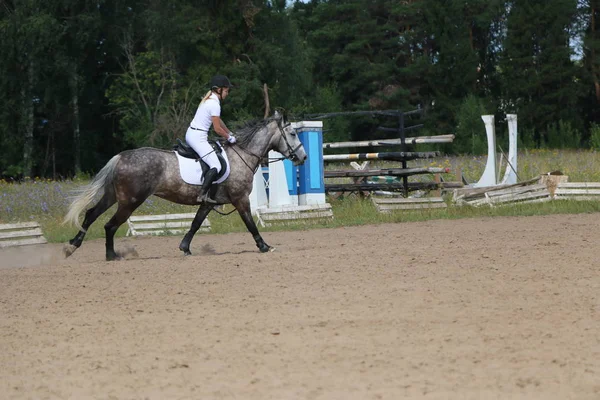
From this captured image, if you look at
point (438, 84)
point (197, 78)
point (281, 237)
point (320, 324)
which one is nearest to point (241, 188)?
point (281, 237)

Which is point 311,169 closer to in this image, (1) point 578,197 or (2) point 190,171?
(1) point 578,197

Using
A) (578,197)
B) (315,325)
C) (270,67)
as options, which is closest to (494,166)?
(578,197)

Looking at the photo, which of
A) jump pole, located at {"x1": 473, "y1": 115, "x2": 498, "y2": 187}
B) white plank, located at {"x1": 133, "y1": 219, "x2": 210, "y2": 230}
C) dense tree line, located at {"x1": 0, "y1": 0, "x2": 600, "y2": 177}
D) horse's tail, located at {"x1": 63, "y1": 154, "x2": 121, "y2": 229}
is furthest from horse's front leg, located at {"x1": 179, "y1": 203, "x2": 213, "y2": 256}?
dense tree line, located at {"x1": 0, "y1": 0, "x2": 600, "y2": 177}

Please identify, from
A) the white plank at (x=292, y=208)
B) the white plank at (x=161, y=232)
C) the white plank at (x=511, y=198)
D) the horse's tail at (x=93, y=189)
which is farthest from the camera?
the white plank at (x=511, y=198)

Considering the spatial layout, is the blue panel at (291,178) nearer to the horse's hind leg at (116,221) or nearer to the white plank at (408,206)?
the white plank at (408,206)

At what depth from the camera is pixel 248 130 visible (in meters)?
14.0

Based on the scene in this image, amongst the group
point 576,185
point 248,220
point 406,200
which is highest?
point 248,220

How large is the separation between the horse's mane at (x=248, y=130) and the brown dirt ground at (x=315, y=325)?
1610mm

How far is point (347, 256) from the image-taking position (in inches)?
485

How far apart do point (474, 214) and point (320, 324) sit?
11796 mm

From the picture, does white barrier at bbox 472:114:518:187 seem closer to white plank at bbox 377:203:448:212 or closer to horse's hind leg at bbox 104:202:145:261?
white plank at bbox 377:203:448:212

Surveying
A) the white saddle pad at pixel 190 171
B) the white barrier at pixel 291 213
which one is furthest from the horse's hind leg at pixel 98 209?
the white barrier at pixel 291 213

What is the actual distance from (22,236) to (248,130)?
5333 mm

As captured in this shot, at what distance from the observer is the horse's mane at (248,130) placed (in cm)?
1388
